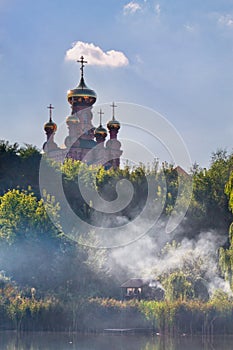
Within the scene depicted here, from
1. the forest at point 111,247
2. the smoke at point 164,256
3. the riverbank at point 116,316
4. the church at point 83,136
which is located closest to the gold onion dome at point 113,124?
the church at point 83,136

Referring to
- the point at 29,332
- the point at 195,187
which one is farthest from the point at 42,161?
the point at 29,332

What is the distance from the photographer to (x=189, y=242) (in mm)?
46281

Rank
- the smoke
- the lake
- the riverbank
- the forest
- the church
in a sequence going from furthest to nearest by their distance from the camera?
the church < the smoke < the forest < the riverbank < the lake

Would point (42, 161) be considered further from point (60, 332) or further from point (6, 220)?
point (60, 332)

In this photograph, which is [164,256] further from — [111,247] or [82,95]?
[82,95]

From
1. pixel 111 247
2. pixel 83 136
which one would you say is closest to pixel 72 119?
pixel 83 136

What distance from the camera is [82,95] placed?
77500mm

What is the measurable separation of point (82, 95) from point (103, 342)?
4532cm

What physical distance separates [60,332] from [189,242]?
1193cm

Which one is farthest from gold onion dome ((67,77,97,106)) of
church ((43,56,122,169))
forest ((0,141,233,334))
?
forest ((0,141,233,334))

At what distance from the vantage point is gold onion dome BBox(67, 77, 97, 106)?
254 ft

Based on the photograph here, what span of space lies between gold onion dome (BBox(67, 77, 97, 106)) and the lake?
4337 centimetres

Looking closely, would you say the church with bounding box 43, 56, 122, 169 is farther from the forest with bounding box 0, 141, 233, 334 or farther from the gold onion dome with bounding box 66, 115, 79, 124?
the forest with bounding box 0, 141, 233, 334

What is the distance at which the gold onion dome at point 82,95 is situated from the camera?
7756 centimetres
